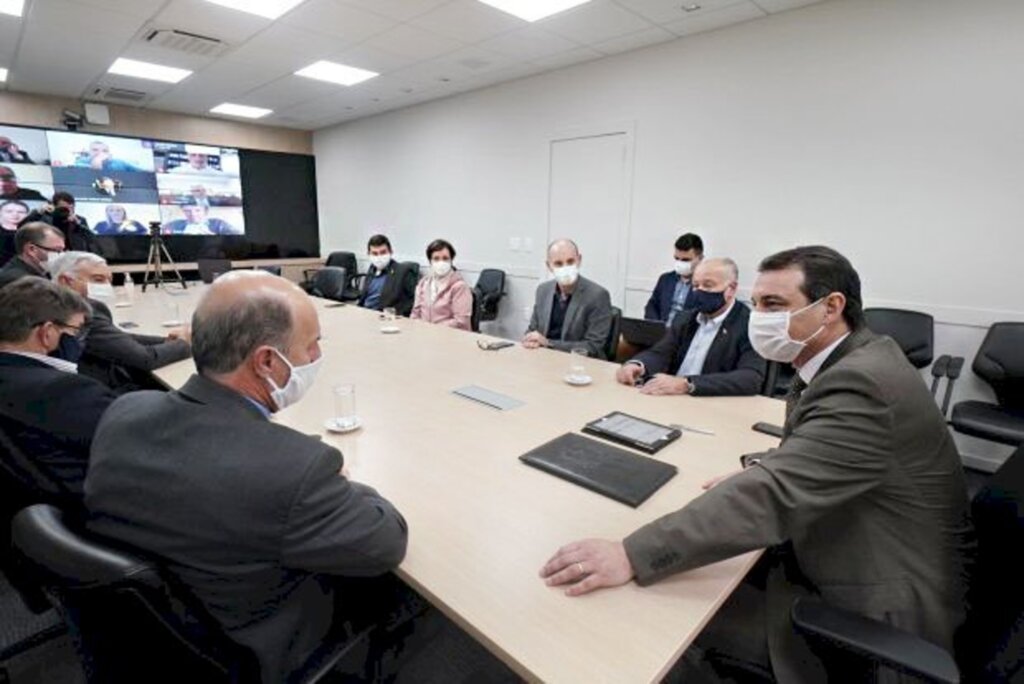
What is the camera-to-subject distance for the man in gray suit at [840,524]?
953mm

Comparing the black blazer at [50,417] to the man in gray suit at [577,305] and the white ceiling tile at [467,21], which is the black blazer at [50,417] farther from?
the white ceiling tile at [467,21]

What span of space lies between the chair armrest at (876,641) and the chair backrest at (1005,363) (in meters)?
2.70

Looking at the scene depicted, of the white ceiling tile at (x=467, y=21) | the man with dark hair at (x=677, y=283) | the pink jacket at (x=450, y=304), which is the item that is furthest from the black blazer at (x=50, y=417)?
the man with dark hair at (x=677, y=283)

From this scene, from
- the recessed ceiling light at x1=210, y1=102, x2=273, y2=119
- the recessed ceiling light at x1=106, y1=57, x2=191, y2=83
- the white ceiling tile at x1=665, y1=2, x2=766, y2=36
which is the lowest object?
the white ceiling tile at x1=665, y1=2, x2=766, y2=36

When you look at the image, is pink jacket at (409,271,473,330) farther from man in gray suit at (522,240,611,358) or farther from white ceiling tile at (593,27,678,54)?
white ceiling tile at (593,27,678,54)

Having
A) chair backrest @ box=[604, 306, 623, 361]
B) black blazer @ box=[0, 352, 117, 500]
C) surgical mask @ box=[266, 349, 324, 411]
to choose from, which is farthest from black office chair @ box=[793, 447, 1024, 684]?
chair backrest @ box=[604, 306, 623, 361]

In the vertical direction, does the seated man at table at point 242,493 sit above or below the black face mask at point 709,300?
below

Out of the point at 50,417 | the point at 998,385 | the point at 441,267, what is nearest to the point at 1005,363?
the point at 998,385

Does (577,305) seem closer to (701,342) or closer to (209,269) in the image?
(701,342)

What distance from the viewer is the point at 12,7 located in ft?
11.5

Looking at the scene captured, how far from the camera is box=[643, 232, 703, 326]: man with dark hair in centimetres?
380

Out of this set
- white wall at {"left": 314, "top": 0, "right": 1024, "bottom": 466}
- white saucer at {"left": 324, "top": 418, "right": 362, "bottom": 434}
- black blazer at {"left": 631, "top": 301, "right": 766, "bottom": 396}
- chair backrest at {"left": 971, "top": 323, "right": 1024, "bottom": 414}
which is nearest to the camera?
white saucer at {"left": 324, "top": 418, "right": 362, "bottom": 434}

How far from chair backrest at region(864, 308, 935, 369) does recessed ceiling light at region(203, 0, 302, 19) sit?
428 cm

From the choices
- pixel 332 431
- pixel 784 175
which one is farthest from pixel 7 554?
pixel 784 175
